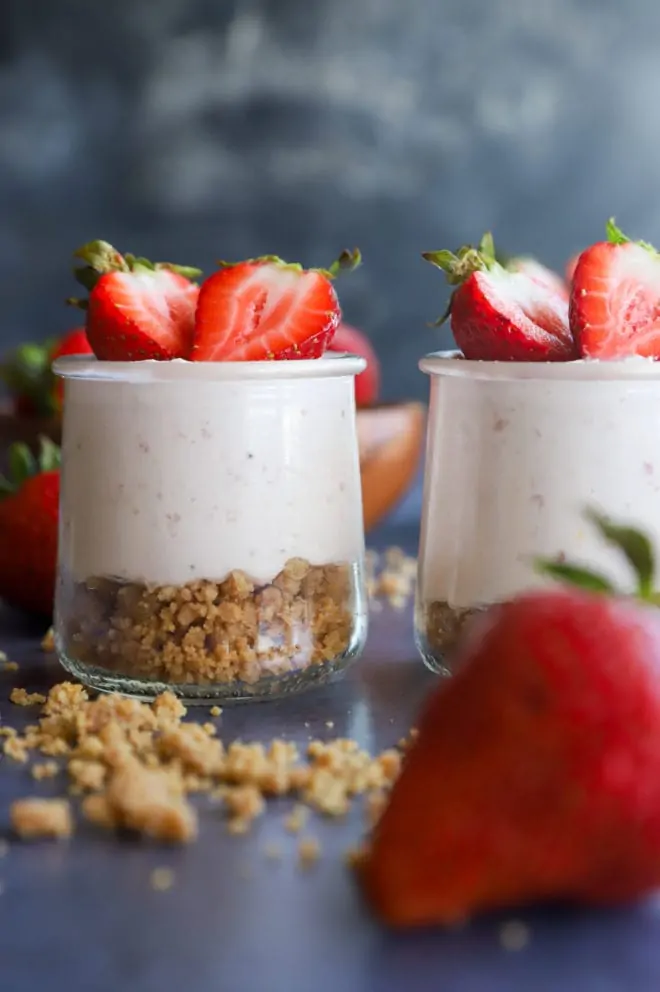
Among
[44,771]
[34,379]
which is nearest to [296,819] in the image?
[44,771]

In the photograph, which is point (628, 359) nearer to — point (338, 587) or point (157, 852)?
point (338, 587)

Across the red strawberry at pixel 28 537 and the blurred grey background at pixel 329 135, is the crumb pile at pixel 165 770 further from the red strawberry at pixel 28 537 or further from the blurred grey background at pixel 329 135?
the blurred grey background at pixel 329 135

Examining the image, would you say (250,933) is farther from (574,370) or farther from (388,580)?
(388,580)

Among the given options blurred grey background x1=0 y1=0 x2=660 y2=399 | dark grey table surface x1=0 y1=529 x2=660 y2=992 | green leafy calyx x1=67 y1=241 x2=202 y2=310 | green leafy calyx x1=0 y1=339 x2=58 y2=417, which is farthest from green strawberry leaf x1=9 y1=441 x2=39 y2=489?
blurred grey background x1=0 y1=0 x2=660 y2=399

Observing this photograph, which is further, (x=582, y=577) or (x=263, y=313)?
(x=263, y=313)

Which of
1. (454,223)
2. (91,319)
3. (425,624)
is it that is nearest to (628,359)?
(425,624)

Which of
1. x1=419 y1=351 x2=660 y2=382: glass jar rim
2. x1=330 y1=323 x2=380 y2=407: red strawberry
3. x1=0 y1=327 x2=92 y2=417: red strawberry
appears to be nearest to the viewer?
x1=419 y1=351 x2=660 y2=382: glass jar rim

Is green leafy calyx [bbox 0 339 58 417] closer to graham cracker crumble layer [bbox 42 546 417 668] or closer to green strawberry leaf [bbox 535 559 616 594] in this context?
graham cracker crumble layer [bbox 42 546 417 668]
